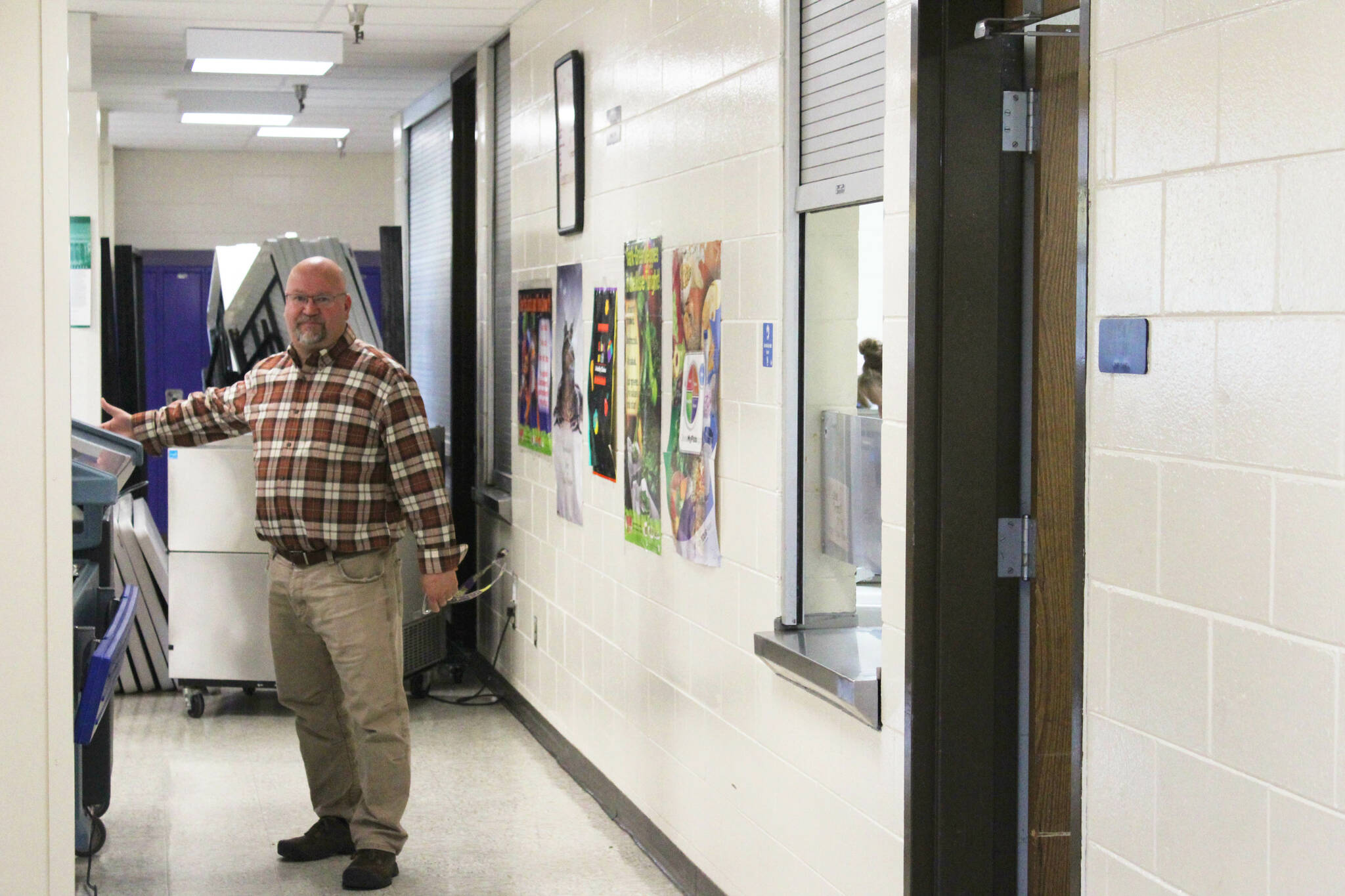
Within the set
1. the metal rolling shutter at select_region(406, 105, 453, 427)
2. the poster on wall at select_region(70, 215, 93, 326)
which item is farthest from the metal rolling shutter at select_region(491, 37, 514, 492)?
the poster on wall at select_region(70, 215, 93, 326)

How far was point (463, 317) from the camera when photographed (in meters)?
7.01

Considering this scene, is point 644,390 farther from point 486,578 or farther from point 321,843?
point 486,578

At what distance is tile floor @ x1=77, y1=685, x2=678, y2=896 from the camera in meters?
4.11

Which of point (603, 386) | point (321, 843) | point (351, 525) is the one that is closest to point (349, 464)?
point (351, 525)

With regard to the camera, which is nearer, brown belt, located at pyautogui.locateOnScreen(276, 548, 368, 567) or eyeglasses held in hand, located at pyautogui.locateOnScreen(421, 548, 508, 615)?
brown belt, located at pyautogui.locateOnScreen(276, 548, 368, 567)

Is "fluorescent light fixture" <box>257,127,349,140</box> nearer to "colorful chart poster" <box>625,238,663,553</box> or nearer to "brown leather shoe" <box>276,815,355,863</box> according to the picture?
"colorful chart poster" <box>625,238,663,553</box>

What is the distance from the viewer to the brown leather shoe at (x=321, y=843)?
14.2ft

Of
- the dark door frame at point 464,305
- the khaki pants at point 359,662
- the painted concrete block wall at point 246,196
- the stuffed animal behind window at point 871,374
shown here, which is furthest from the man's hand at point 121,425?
the painted concrete block wall at point 246,196

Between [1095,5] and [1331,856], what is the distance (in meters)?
1.14

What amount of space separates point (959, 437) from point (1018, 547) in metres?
0.23

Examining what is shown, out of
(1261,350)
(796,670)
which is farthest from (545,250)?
(1261,350)

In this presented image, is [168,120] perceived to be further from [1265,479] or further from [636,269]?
[1265,479]

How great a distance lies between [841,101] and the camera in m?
3.01

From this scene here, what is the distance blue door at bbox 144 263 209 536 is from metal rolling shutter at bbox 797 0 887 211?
26.3ft
